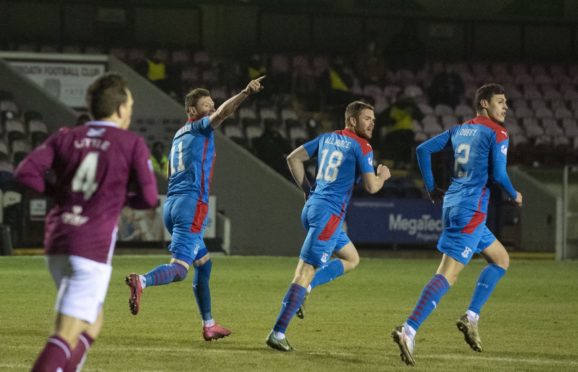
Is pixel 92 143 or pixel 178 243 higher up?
pixel 92 143

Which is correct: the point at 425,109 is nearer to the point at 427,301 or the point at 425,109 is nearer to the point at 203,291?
the point at 203,291

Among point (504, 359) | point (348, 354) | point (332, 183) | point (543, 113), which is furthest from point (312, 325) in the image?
point (543, 113)

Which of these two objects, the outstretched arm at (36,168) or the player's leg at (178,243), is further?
the player's leg at (178,243)

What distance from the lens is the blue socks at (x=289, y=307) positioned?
942 centimetres

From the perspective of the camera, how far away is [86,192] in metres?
6.18

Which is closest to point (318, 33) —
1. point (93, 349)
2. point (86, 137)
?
point (93, 349)

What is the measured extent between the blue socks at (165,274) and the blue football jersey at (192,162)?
650mm

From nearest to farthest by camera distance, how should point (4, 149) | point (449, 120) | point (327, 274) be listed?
point (327, 274), point (4, 149), point (449, 120)

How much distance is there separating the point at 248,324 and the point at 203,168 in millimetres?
1787

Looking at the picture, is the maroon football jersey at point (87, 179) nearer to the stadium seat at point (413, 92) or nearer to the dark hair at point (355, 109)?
the dark hair at point (355, 109)

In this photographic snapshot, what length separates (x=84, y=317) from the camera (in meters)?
6.06

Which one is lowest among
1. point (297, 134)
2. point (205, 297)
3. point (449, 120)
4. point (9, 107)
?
point (205, 297)

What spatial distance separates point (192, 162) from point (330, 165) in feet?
4.11

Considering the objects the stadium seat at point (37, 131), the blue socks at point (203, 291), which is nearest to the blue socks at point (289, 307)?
the blue socks at point (203, 291)
